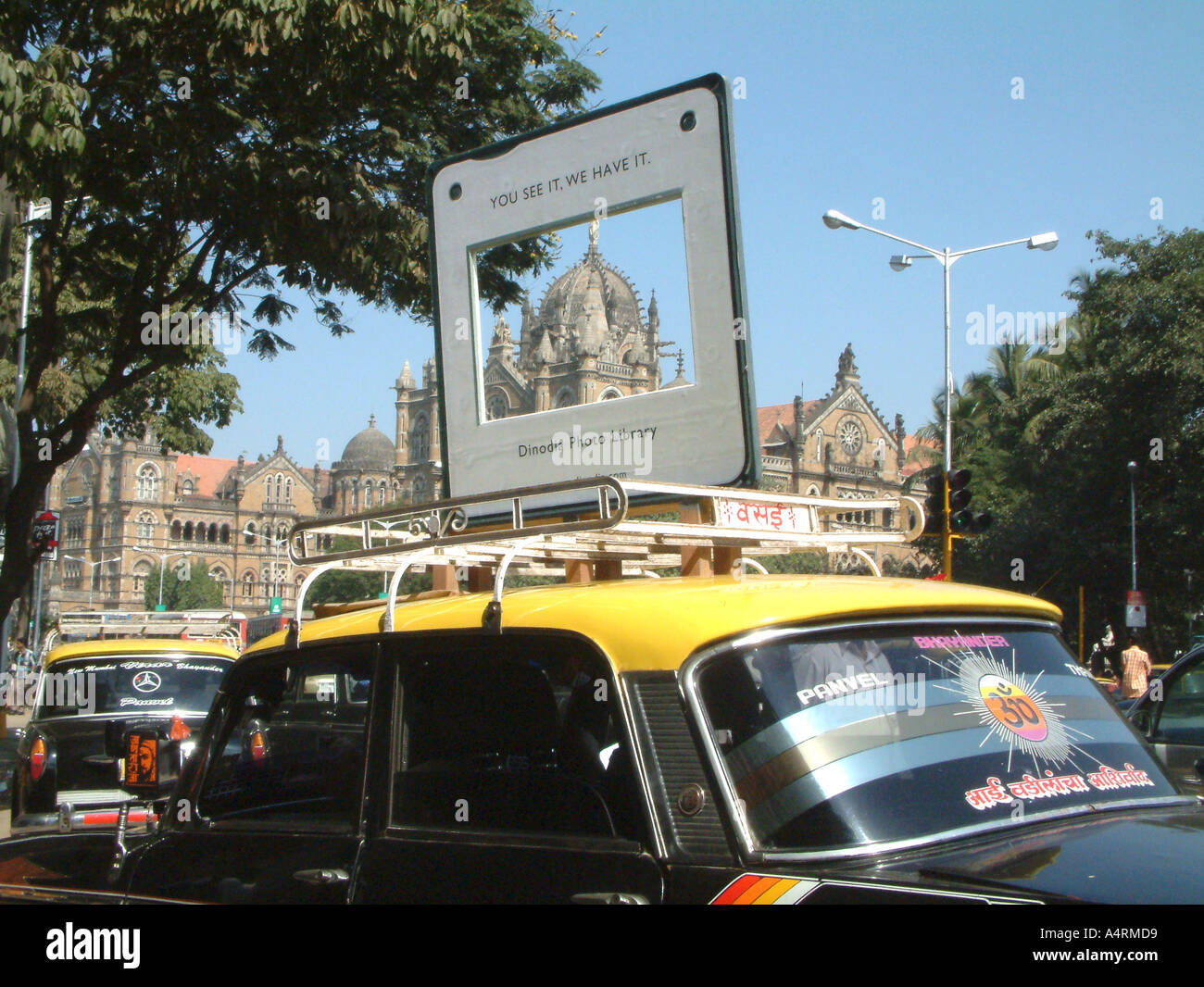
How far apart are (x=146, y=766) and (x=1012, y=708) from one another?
7.58ft

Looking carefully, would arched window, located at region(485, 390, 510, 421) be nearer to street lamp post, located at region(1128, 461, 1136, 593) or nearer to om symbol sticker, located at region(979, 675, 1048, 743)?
om symbol sticker, located at region(979, 675, 1048, 743)

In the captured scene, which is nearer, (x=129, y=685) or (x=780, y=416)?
(x=129, y=685)

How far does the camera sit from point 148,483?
4656 inches

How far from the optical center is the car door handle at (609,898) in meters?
2.38

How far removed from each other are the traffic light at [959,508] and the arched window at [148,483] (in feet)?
371

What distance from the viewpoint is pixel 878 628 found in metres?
2.65

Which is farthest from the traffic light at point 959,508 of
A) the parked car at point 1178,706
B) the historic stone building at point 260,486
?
the historic stone building at point 260,486

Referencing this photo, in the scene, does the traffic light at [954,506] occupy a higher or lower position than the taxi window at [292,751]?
higher

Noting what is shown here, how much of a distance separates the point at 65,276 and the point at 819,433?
102582 millimetres

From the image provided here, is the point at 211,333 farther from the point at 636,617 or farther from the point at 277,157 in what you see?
the point at 636,617

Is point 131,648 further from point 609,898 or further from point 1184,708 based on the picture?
point 609,898

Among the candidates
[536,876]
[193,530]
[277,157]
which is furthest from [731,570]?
[193,530]

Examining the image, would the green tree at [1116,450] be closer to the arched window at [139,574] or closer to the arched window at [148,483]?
the arched window at [139,574]

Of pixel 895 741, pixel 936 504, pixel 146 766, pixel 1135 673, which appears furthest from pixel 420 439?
pixel 895 741
